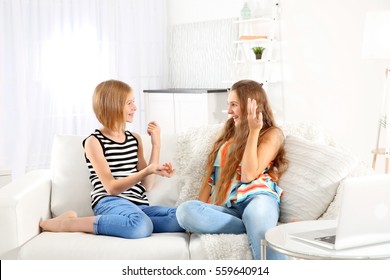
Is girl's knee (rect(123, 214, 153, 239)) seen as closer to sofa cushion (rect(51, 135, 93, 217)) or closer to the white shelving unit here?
sofa cushion (rect(51, 135, 93, 217))

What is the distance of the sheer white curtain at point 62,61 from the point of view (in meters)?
5.52

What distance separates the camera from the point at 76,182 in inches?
121

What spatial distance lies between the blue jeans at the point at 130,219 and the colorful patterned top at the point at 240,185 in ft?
0.75

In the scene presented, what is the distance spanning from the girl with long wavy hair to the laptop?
57cm

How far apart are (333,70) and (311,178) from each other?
9.05ft

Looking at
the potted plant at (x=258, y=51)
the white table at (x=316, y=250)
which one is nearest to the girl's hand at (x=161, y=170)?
the white table at (x=316, y=250)

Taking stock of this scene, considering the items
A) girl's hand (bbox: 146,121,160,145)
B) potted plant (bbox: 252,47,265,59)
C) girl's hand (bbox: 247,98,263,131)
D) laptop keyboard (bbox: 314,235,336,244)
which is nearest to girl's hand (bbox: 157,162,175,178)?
girl's hand (bbox: 146,121,160,145)

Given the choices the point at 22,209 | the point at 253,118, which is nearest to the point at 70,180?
the point at 22,209

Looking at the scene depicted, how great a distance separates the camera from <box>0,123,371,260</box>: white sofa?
8.57 feet

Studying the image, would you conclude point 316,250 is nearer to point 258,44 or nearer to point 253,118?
point 253,118

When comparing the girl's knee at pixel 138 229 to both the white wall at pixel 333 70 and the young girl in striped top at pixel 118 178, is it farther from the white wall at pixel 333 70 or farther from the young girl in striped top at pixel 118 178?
the white wall at pixel 333 70

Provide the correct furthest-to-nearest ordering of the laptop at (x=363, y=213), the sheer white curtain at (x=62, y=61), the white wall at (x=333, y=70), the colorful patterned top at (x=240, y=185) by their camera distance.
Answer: the sheer white curtain at (x=62, y=61) < the white wall at (x=333, y=70) < the colorful patterned top at (x=240, y=185) < the laptop at (x=363, y=213)

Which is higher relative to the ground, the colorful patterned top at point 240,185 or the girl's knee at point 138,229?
the colorful patterned top at point 240,185
